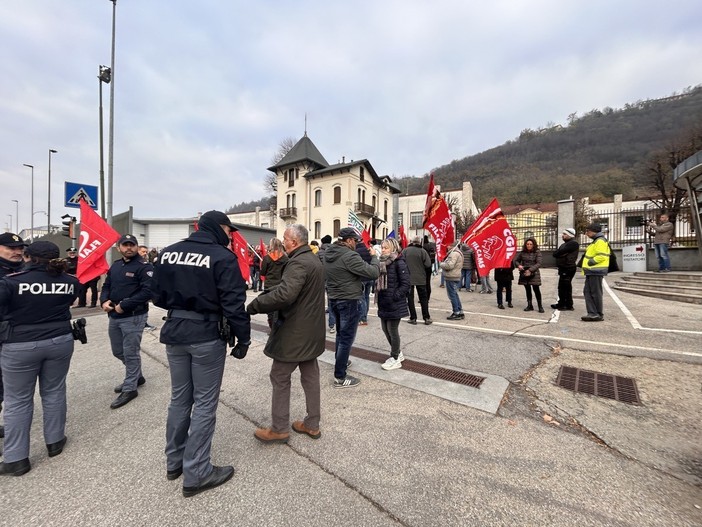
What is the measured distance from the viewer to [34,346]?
8.31ft

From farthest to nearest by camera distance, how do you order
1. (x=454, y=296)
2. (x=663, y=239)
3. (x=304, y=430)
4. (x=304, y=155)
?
(x=304, y=155) < (x=663, y=239) < (x=454, y=296) < (x=304, y=430)

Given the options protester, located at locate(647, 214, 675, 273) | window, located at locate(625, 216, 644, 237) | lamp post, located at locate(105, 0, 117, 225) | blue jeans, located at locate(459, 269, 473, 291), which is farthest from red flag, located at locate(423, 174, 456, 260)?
window, located at locate(625, 216, 644, 237)

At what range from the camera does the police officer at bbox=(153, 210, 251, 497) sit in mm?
2223

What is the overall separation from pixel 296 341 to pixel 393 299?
1.95m

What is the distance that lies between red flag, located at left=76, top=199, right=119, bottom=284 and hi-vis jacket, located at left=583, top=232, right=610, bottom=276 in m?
9.20

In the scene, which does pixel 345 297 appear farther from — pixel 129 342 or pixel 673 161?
pixel 673 161

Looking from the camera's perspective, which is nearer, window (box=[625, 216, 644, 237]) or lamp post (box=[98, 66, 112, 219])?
lamp post (box=[98, 66, 112, 219])

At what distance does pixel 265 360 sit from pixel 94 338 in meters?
4.36

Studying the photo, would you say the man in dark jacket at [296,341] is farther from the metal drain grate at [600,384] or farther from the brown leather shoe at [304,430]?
the metal drain grate at [600,384]

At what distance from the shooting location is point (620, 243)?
1852cm

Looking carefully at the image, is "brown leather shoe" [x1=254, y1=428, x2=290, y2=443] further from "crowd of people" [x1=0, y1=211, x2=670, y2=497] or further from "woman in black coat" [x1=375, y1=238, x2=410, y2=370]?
"woman in black coat" [x1=375, y1=238, x2=410, y2=370]

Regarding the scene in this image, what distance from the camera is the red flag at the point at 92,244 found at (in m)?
5.38

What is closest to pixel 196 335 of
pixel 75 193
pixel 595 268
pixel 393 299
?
pixel 393 299

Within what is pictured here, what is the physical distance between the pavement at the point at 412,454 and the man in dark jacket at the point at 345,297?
285 mm
